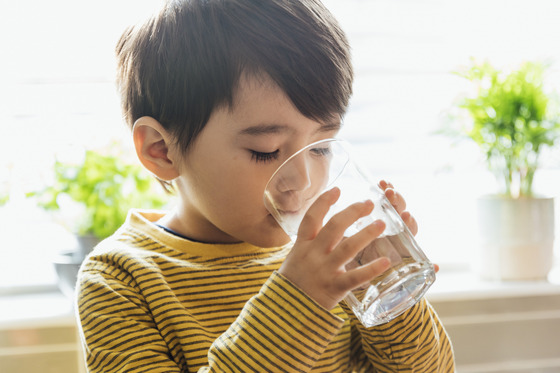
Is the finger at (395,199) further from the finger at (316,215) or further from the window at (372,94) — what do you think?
the window at (372,94)

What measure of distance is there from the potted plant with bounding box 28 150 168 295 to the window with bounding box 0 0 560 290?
0.09 m

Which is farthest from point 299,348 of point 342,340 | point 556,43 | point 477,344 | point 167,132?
point 556,43

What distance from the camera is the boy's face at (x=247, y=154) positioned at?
0.91 meters

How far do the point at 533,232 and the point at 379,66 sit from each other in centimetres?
56

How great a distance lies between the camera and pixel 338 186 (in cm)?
80

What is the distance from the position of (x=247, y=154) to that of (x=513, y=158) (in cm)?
85

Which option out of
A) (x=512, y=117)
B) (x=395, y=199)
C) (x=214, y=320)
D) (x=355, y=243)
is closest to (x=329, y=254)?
(x=355, y=243)

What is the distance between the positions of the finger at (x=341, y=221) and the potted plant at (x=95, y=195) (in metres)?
0.74

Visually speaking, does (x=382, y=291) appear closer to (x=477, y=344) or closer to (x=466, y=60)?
(x=477, y=344)

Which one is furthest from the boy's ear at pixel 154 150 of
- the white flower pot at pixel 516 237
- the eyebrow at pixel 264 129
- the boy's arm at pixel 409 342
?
the white flower pot at pixel 516 237

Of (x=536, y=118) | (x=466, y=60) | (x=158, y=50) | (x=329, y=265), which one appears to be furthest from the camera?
(x=466, y=60)

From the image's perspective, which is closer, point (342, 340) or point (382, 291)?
point (382, 291)

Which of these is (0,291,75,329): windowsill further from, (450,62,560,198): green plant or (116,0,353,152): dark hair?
(450,62,560,198): green plant

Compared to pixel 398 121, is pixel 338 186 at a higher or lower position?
higher
